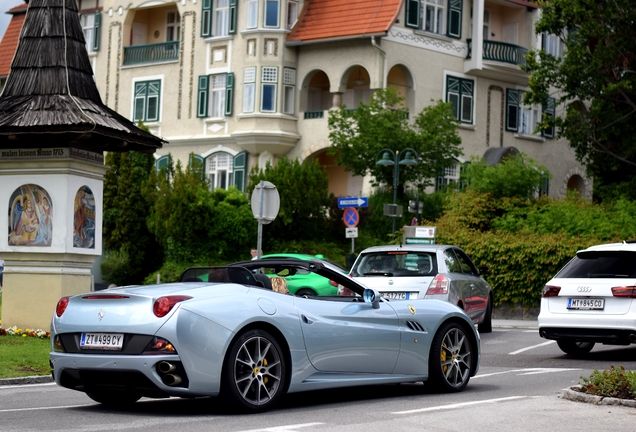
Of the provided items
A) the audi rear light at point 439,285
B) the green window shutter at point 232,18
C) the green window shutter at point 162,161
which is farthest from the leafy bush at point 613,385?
the green window shutter at point 162,161

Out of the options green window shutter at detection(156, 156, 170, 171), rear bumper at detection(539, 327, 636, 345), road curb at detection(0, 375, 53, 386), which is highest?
green window shutter at detection(156, 156, 170, 171)

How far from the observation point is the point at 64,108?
65.1ft

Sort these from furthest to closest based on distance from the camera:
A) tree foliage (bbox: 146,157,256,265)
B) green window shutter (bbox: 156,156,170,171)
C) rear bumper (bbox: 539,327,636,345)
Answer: green window shutter (bbox: 156,156,170,171), tree foliage (bbox: 146,157,256,265), rear bumper (bbox: 539,327,636,345)

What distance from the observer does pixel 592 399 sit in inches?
430

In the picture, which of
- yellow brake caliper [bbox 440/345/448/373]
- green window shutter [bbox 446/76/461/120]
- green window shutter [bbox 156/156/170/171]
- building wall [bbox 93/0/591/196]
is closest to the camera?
yellow brake caliper [bbox 440/345/448/373]

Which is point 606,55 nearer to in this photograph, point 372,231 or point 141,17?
point 372,231

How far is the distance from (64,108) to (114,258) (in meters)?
24.5

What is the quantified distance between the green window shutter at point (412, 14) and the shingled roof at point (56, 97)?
25832mm

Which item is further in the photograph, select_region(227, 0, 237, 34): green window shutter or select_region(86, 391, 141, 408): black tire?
select_region(227, 0, 237, 34): green window shutter

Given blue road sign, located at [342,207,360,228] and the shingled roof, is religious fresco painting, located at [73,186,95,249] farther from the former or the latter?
blue road sign, located at [342,207,360,228]

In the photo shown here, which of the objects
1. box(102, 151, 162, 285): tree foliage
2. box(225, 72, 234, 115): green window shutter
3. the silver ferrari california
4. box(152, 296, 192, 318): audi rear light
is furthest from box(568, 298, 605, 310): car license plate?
box(225, 72, 234, 115): green window shutter

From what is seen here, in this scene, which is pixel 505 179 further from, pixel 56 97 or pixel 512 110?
pixel 56 97

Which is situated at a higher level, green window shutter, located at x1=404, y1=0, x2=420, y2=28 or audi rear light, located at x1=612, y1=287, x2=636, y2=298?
green window shutter, located at x1=404, y1=0, x2=420, y2=28

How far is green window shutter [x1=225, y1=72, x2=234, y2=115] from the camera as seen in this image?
47.7m
